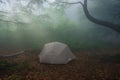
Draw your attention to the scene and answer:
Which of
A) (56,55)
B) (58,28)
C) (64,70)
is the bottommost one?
(58,28)

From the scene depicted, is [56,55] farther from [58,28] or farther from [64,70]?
[58,28]

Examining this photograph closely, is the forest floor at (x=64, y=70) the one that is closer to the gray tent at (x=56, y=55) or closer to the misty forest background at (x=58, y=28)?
the gray tent at (x=56, y=55)

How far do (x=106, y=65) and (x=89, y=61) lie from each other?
1.25m

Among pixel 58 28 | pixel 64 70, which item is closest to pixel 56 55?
pixel 64 70

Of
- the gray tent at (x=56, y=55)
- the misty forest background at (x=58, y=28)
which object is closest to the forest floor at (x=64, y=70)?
the gray tent at (x=56, y=55)

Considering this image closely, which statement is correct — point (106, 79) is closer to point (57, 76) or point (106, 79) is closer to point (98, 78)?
point (98, 78)

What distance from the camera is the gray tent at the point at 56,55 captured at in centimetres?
1288

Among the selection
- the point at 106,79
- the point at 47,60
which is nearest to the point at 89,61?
the point at 47,60

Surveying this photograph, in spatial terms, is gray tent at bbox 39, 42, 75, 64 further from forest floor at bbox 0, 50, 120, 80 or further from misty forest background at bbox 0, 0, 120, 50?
misty forest background at bbox 0, 0, 120, 50

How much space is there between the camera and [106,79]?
10.1 meters

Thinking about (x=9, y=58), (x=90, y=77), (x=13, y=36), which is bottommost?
(x=13, y=36)

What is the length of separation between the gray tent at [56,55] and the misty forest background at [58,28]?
20.4 ft

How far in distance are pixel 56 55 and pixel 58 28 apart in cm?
1186

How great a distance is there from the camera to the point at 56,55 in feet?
42.6
